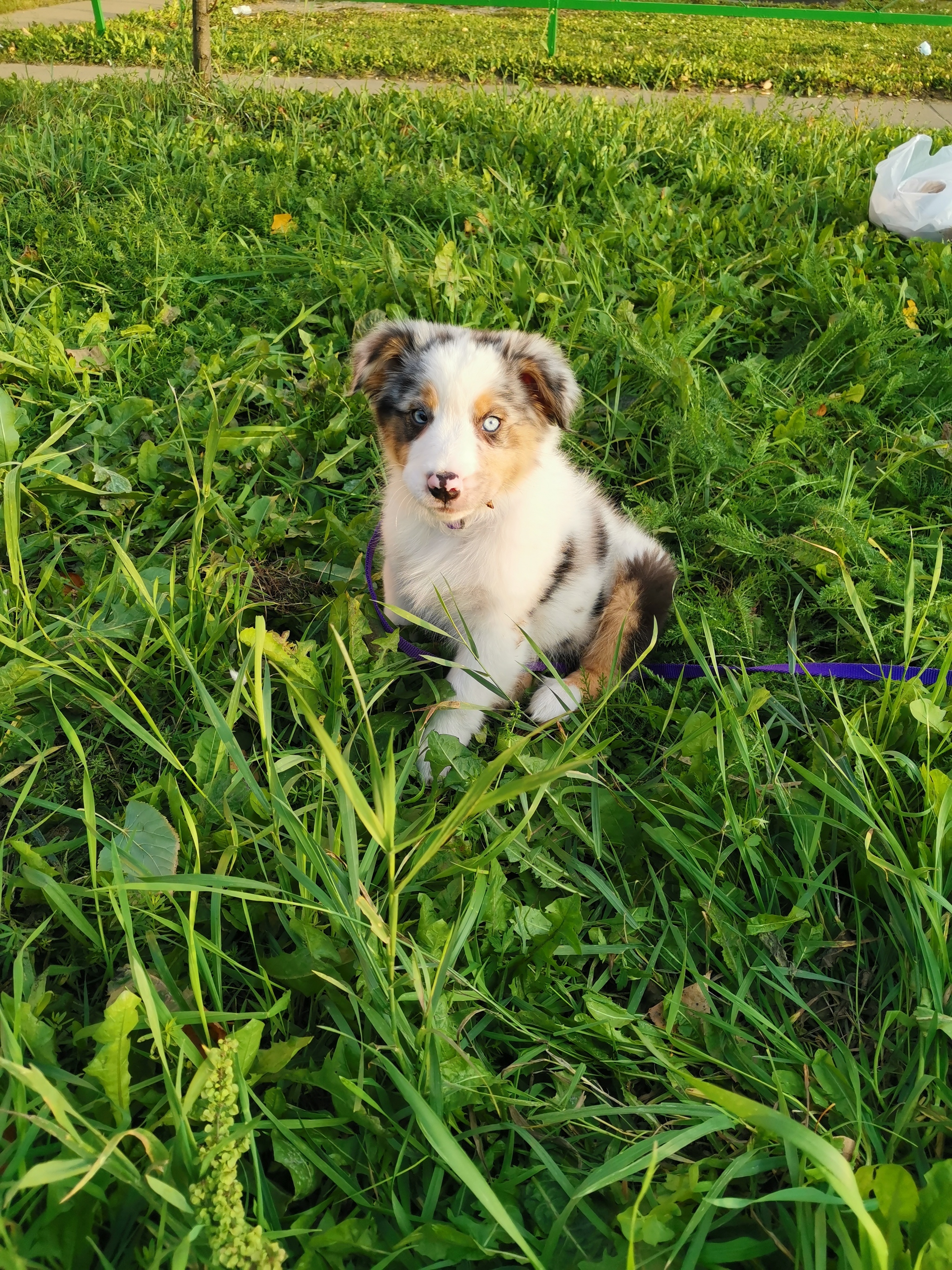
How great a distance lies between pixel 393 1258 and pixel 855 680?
1.86m

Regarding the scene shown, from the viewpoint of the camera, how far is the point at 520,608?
2.36m

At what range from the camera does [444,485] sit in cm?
205

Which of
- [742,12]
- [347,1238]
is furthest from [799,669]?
[742,12]

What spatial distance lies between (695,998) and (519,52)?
30.7 feet

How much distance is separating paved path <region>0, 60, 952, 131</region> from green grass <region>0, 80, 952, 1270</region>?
2840 mm

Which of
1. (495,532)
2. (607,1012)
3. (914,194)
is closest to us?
(607,1012)

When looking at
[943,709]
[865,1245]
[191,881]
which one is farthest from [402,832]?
[943,709]

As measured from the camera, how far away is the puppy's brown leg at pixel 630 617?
247 cm

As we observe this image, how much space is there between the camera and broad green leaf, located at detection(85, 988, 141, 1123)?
132cm

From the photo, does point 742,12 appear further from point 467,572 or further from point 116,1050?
point 116,1050

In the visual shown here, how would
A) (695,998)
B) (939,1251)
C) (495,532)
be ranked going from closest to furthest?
(939,1251), (695,998), (495,532)

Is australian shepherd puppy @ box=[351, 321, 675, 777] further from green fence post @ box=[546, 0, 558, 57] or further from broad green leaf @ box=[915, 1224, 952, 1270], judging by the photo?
green fence post @ box=[546, 0, 558, 57]

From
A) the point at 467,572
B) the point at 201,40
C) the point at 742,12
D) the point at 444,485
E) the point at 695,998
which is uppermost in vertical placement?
the point at 742,12

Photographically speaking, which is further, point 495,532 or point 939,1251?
point 495,532
